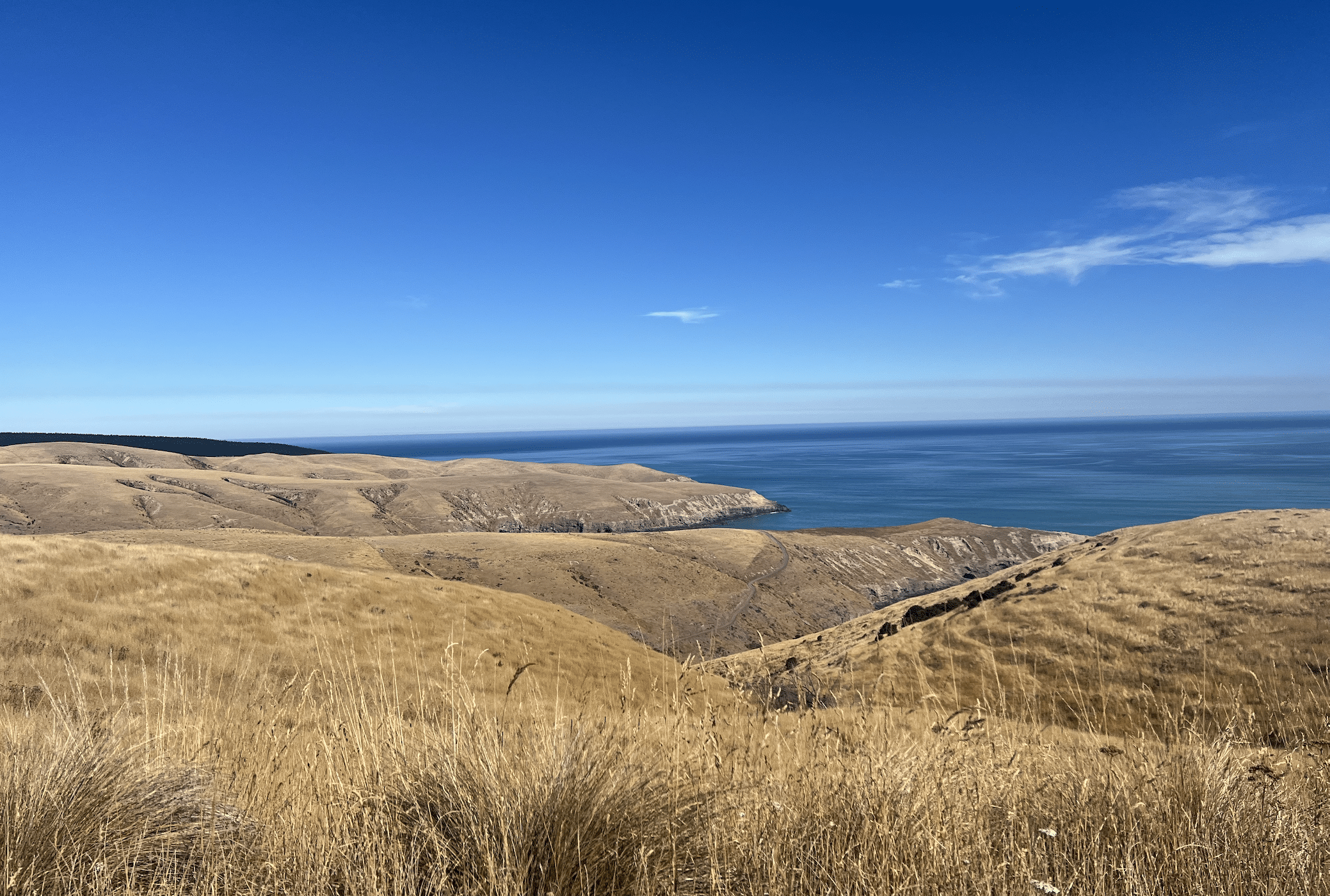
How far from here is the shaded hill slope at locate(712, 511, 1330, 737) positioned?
13172 mm

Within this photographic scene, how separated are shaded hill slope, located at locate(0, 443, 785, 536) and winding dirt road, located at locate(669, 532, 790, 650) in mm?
37963

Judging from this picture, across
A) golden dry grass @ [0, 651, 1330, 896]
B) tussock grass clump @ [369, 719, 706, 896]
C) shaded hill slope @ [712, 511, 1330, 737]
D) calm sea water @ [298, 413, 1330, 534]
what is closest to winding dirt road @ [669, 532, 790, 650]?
shaded hill slope @ [712, 511, 1330, 737]

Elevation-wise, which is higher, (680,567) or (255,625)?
(255,625)

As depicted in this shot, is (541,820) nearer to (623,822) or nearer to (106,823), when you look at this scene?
(623,822)

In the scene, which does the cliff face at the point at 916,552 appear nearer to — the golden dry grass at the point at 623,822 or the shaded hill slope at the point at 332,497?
the shaded hill slope at the point at 332,497

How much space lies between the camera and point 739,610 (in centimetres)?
4919

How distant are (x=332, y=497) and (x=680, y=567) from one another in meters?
55.0

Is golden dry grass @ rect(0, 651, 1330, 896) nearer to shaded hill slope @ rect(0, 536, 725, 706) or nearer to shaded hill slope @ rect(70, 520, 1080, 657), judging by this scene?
shaded hill slope @ rect(0, 536, 725, 706)

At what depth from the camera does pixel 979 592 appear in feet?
72.2

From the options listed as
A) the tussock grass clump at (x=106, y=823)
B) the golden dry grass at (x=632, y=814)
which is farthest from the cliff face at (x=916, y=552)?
the tussock grass clump at (x=106, y=823)

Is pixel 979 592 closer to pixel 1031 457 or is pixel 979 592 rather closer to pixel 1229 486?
Answer: pixel 1229 486

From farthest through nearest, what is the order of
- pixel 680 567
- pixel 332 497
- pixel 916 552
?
pixel 332 497, pixel 916 552, pixel 680 567

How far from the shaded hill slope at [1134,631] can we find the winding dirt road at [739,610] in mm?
16765

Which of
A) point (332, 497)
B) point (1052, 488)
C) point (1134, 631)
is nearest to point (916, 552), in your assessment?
point (1134, 631)
